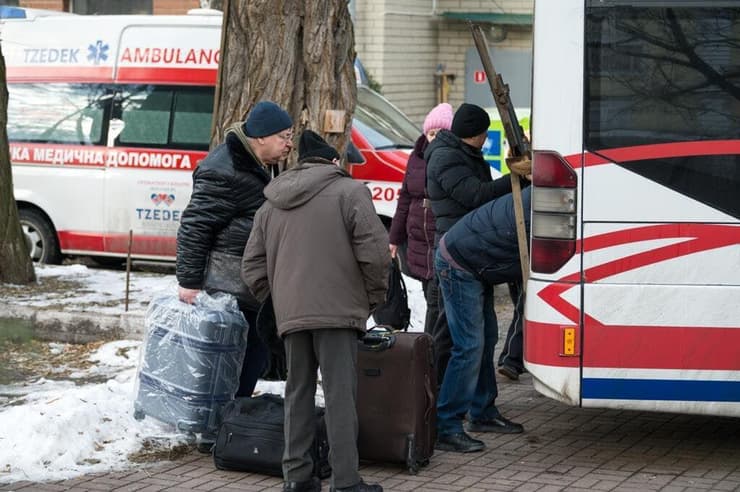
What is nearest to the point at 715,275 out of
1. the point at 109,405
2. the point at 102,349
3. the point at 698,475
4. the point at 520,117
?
the point at 698,475

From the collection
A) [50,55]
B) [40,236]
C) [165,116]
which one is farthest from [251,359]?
[50,55]

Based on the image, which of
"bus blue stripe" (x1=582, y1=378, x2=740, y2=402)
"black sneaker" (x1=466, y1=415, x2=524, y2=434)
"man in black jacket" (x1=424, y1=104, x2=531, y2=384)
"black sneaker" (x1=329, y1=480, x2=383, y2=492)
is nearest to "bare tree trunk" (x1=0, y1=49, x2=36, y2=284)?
"man in black jacket" (x1=424, y1=104, x2=531, y2=384)

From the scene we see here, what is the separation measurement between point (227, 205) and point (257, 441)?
119 centimetres

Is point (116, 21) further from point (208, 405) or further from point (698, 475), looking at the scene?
point (698, 475)

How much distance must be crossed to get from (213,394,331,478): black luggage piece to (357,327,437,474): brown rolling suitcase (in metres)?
0.24

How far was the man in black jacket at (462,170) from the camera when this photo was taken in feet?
23.8

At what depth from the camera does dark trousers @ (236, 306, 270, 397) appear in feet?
23.5

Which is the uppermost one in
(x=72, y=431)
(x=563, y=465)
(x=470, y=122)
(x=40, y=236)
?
(x=470, y=122)

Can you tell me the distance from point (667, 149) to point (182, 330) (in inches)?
102

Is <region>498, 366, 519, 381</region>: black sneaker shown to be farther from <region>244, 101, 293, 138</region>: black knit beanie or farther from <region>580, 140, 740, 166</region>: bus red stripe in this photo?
<region>244, 101, 293, 138</region>: black knit beanie

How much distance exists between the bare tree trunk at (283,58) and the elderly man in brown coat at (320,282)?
2.69 m

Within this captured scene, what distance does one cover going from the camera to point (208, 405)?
704 centimetres

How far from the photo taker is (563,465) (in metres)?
6.79

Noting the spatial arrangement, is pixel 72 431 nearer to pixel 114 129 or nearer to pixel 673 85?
pixel 673 85
